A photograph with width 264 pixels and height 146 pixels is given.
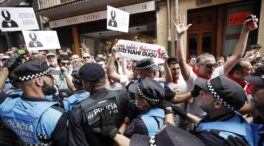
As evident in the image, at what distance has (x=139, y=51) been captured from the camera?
124 inches

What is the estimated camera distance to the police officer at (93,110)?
155cm

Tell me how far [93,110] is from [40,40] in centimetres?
407

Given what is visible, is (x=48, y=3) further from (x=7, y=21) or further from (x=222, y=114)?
(x=222, y=114)

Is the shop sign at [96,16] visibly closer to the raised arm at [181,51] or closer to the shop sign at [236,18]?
the shop sign at [236,18]

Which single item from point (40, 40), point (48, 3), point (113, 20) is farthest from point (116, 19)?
point (48, 3)

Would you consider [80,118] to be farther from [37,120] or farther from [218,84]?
[218,84]

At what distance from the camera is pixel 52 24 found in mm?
11008

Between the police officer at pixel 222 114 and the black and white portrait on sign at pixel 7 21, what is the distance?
5.36 meters

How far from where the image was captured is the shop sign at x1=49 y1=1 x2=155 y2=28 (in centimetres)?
773

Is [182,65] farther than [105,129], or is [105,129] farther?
[182,65]

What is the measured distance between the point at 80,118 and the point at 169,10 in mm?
6826

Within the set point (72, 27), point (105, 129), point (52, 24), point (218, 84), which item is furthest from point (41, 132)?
point (52, 24)

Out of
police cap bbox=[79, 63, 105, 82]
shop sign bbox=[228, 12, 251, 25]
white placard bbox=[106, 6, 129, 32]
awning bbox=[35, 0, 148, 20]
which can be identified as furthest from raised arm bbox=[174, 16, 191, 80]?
awning bbox=[35, 0, 148, 20]

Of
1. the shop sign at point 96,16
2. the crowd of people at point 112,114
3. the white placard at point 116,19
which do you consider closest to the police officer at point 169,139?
the crowd of people at point 112,114
